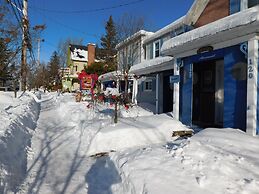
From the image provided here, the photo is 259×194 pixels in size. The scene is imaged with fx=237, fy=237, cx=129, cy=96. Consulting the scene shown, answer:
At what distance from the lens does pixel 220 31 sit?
22.1ft

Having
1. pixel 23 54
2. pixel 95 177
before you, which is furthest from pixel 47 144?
pixel 23 54

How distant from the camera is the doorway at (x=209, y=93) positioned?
10.1 meters

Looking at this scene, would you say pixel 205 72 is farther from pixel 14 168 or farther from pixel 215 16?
pixel 14 168

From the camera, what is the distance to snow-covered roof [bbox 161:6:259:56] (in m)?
6.00

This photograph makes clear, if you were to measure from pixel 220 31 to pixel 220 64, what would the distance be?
12.0 feet

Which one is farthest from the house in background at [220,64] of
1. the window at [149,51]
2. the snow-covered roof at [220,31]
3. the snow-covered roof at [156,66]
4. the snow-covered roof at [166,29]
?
the window at [149,51]

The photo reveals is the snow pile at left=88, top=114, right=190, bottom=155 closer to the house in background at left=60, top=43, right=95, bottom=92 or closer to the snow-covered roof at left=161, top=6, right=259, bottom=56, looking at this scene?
the snow-covered roof at left=161, top=6, right=259, bottom=56

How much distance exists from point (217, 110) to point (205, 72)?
1.81 meters

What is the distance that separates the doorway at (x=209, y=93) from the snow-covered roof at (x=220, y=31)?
2082 millimetres

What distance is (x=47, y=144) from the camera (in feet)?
24.7

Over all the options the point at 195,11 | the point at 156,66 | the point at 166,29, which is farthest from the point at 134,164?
the point at 166,29

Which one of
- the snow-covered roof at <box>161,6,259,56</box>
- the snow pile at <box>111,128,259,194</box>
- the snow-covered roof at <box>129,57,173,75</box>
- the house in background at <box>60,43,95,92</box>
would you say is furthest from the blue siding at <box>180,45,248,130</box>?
the house in background at <box>60,43,95,92</box>

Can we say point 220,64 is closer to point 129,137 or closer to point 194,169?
point 129,137

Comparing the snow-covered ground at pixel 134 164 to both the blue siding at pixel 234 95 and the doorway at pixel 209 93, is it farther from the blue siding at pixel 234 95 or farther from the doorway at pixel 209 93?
the doorway at pixel 209 93
